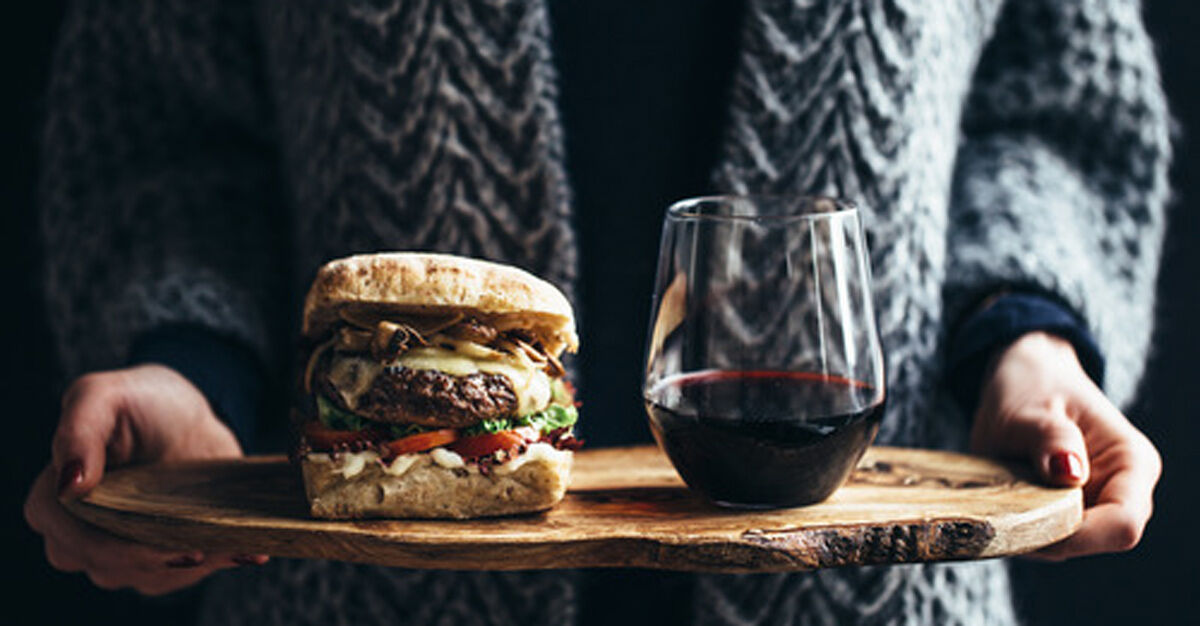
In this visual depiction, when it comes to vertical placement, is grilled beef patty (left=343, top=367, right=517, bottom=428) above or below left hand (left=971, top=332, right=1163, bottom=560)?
above

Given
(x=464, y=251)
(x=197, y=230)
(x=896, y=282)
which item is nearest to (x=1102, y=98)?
(x=896, y=282)

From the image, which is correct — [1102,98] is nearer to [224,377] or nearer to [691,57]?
[691,57]

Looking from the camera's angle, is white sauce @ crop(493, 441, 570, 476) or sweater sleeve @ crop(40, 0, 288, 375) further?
sweater sleeve @ crop(40, 0, 288, 375)

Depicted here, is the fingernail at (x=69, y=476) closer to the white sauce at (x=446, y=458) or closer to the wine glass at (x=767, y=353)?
the white sauce at (x=446, y=458)

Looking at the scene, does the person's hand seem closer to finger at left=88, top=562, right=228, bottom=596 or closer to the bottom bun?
finger at left=88, top=562, right=228, bottom=596

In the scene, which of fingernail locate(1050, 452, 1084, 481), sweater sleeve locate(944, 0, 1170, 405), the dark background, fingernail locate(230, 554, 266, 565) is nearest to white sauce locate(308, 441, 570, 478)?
fingernail locate(230, 554, 266, 565)

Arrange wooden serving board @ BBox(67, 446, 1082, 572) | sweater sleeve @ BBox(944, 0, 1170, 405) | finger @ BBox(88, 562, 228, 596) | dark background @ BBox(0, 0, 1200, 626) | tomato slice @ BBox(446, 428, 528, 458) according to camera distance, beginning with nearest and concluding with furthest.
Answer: wooden serving board @ BBox(67, 446, 1082, 572), tomato slice @ BBox(446, 428, 528, 458), finger @ BBox(88, 562, 228, 596), sweater sleeve @ BBox(944, 0, 1170, 405), dark background @ BBox(0, 0, 1200, 626)
